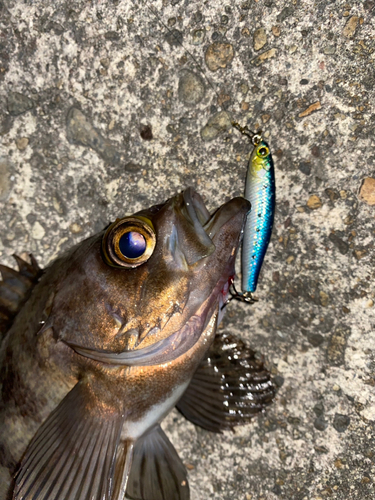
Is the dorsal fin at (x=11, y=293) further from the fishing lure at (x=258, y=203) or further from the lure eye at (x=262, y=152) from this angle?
the lure eye at (x=262, y=152)

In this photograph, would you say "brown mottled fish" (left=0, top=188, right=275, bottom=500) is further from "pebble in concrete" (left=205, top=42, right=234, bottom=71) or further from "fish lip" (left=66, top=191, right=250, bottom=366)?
"pebble in concrete" (left=205, top=42, right=234, bottom=71)

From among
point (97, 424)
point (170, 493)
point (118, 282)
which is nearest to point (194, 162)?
point (118, 282)

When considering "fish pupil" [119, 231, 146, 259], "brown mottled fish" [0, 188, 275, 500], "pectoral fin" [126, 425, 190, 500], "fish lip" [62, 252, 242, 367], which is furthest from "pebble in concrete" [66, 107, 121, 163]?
"pectoral fin" [126, 425, 190, 500]

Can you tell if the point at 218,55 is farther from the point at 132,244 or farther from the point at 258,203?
the point at 132,244

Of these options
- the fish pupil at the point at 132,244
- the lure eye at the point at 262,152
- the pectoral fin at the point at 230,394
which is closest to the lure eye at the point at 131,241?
the fish pupil at the point at 132,244

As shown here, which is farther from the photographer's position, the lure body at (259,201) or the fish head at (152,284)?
the lure body at (259,201)

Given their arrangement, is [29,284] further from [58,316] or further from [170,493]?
Result: [170,493]

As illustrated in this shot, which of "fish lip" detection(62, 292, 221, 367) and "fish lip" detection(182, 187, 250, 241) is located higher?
"fish lip" detection(182, 187, 250, 241)

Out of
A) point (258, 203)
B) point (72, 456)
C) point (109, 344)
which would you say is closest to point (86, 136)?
point (258, 203)
